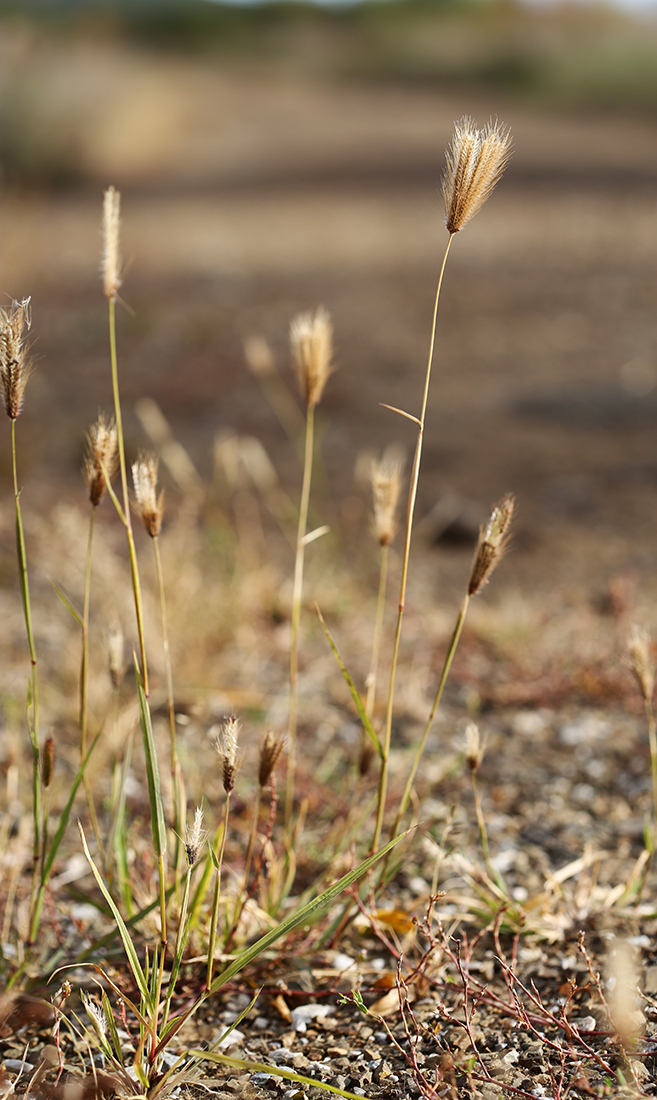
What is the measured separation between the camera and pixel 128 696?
219 centimetres

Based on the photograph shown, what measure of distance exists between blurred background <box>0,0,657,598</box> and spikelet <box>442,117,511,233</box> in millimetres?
590

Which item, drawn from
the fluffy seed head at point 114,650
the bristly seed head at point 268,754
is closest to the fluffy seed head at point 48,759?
the fluffy seed head at point 114,650

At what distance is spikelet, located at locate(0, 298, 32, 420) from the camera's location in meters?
1.01

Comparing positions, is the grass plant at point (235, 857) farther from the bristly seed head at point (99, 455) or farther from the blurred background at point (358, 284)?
the blurred background at point (358, 284)

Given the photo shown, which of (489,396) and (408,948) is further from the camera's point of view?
(489,396)

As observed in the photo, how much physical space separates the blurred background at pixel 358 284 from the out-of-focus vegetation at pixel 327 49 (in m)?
0.07

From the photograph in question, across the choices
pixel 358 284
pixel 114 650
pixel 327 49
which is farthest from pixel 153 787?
pixel 327 49

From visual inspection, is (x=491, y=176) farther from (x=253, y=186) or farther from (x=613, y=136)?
(x=613, y=136)

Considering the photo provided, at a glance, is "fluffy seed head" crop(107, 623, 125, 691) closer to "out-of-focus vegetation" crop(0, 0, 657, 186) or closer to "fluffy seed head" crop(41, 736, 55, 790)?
"fluffy seed head" crop(41, 736, 55, 790)

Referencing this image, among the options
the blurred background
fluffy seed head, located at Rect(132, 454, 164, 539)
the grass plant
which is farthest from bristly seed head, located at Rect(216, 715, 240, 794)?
the blurred background

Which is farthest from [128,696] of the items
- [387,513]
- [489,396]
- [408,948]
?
[489,396]

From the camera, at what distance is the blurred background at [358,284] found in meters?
3.96

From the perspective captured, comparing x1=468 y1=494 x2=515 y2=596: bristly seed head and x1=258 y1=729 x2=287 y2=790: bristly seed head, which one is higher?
x1=468 y1=494 x2=515 y2=596: bristly seed head

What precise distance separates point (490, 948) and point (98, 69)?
12730 millimetres
